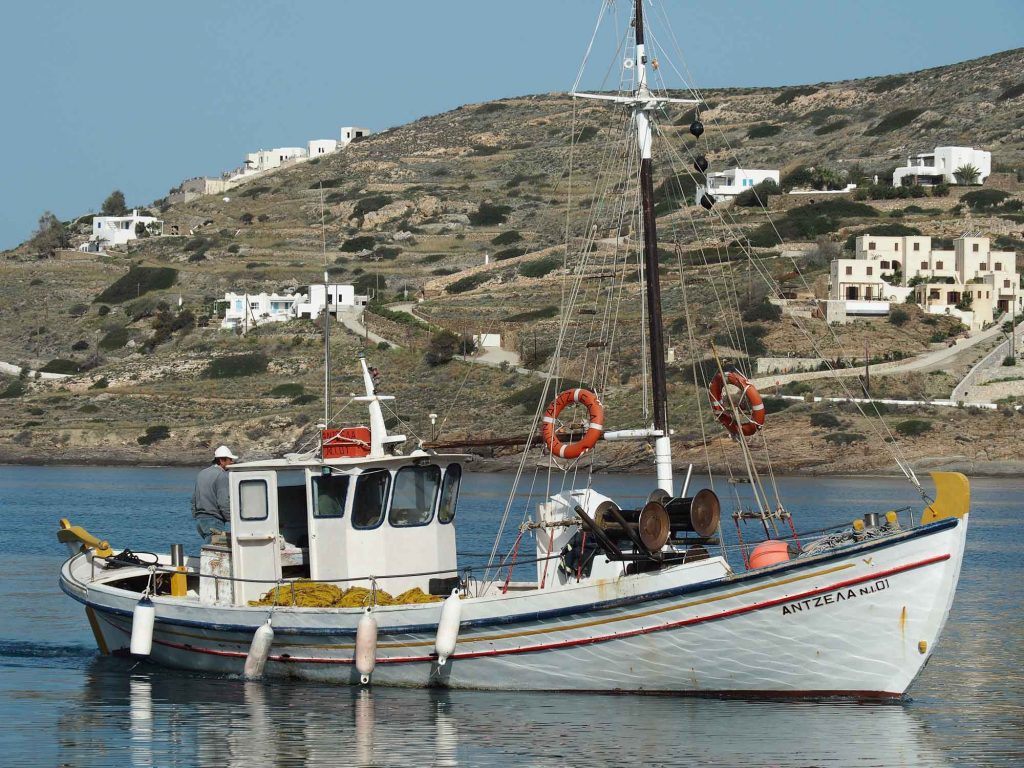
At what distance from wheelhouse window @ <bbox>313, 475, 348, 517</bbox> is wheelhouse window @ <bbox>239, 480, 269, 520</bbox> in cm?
81

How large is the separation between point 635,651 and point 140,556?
8.95 metres

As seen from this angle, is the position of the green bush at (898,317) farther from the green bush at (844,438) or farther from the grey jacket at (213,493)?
the grey jacket at (213,493)

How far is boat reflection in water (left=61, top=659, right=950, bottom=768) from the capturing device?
654 inches

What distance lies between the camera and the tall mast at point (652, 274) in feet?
67.7

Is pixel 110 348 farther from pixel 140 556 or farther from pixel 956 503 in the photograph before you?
pixel 956 503

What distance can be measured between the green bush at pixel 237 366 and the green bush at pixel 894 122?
74953mm

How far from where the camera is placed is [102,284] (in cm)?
12412

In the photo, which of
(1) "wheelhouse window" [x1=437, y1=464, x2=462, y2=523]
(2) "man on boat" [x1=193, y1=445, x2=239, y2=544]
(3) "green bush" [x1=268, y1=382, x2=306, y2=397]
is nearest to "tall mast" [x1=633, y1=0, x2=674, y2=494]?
(1) "wheelhouse window" [x1=437, y1=464, x2=462, y2=523]

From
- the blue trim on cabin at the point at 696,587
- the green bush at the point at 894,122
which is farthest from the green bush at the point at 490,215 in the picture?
the blue trim on cabin at the point at 696,587

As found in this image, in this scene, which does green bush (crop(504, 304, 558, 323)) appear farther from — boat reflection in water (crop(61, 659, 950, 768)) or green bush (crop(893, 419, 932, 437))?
boat reflection in water (crop(61, 659, 950, 768))

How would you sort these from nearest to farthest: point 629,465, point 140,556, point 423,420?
1. point 140,556
2. point 629,465
3. point 423,420

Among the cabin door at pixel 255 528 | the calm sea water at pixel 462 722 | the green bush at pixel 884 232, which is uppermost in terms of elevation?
the green bush at pixel 884 232

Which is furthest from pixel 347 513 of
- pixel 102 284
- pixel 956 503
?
pixel 102 284

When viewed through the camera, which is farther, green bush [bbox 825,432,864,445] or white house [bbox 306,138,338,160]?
white house [bbox 306,138,338,160]
